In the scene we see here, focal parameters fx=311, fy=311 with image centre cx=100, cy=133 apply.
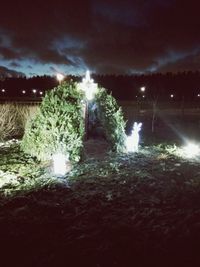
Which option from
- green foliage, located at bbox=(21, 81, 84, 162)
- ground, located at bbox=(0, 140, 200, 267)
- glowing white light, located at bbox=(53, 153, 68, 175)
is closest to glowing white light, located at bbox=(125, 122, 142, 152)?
ground, located at bbox=(0, 140, 200, 267)

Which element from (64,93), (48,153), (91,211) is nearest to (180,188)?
(91,211)

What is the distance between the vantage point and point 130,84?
8388cm

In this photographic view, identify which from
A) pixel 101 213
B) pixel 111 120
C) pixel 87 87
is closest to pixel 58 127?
pixel 87 87

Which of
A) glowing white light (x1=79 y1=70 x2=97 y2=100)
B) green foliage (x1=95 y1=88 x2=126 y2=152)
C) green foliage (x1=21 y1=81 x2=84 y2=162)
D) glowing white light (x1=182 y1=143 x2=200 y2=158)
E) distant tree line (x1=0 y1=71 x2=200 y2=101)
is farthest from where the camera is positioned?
distant tree line (x1=0 y1=71 x2=200 y2=101)

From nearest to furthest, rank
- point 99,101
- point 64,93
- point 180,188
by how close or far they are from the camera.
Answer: point 180,188, point 64,93, point 99,101

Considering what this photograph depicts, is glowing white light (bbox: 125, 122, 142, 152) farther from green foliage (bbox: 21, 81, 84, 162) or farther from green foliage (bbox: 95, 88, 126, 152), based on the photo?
green foliage (bbox: 21, 81, 84, 162)

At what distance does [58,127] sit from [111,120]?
2.68 meters

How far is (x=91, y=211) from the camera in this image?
634 centimetres

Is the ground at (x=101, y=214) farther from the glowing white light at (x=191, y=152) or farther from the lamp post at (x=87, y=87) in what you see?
the lamp post at (x=87, y=87)

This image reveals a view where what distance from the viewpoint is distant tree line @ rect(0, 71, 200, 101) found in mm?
78875

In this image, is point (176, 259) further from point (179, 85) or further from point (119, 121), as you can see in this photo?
point (179, 85)

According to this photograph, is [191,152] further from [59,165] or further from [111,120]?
[59,165]

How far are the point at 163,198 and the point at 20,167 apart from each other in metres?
4.38

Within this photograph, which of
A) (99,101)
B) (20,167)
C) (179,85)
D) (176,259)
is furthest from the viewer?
(179,85)
